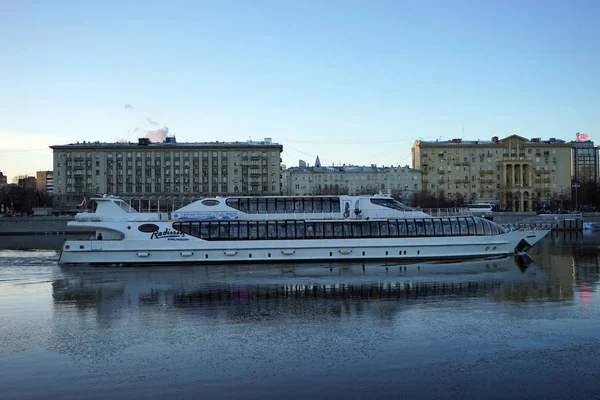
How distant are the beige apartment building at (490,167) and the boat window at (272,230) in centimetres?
10407

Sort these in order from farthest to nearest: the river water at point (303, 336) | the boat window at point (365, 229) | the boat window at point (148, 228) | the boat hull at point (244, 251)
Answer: the boat window at point (365, 229)
the boat window at point (148, 228)
the boat hull at point (244, 251)
the river water at point (303, 336)

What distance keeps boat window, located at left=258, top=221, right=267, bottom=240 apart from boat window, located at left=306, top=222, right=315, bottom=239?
3.15 metres

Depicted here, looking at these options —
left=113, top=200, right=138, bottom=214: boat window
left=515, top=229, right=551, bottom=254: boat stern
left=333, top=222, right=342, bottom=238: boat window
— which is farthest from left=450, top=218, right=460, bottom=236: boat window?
left=113, top=200, right=138, bottom=214: boat window

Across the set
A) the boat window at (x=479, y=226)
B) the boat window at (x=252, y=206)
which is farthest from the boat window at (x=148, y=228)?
the boat window at (x=479, y=226)

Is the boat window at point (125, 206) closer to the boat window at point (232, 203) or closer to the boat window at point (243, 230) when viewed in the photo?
the boat window at point (232, 203)

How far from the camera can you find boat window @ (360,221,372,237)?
142 ft

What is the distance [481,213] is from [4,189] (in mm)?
126854

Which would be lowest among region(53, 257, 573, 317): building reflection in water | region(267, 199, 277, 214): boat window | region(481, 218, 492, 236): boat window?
region(53, 257, 573, 317): building reflection in water

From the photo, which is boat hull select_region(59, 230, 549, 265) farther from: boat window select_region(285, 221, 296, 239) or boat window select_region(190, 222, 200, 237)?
boat window select_region(285, 221, 296, 239)

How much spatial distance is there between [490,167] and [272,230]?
111 meters

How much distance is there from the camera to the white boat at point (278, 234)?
42125 millimetres

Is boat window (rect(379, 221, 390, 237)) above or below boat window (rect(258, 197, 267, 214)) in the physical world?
below

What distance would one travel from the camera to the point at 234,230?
4309 centimetres

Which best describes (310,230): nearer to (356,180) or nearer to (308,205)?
(308,205)
